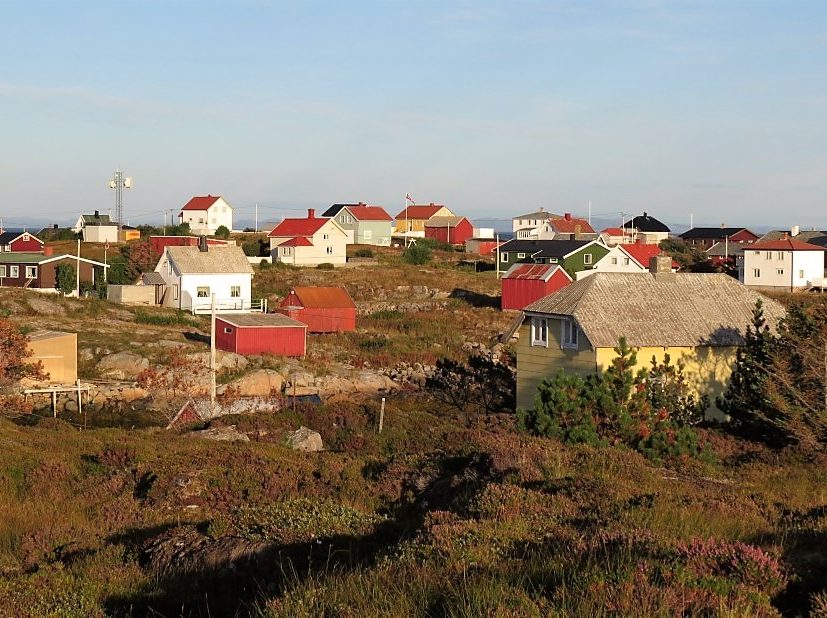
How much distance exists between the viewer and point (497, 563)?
8.45m

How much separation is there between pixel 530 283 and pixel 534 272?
3.23ft

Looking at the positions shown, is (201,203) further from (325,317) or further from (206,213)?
(325,317)

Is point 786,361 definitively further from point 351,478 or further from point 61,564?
point 61,564

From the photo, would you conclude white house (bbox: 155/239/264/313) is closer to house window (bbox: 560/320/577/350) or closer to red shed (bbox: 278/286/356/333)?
red shed (bbox: 278/286/356/333)

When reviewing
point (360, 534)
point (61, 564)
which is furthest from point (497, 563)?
point (61, 564)

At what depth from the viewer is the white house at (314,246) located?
82.0 meters

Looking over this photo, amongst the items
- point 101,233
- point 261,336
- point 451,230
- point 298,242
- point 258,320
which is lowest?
point 261,336

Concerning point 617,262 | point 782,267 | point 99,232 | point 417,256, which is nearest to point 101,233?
point 99,232

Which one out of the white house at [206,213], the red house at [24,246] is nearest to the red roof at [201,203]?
the white house at [206,213]

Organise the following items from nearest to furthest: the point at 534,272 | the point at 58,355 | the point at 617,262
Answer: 1. the point at 58,355
2. the point at 534,272
3. the point at 617,262

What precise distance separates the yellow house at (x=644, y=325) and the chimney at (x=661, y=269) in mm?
31

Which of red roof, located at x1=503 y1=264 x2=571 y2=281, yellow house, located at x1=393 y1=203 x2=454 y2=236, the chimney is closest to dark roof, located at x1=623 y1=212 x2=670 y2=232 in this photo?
yellow house, located at x1=393 y1=203 x2=454 y2=236

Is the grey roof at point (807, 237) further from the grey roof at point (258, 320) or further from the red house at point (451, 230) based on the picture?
the grey roof at point (258, 320)

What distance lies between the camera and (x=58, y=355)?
3916 centimetres
